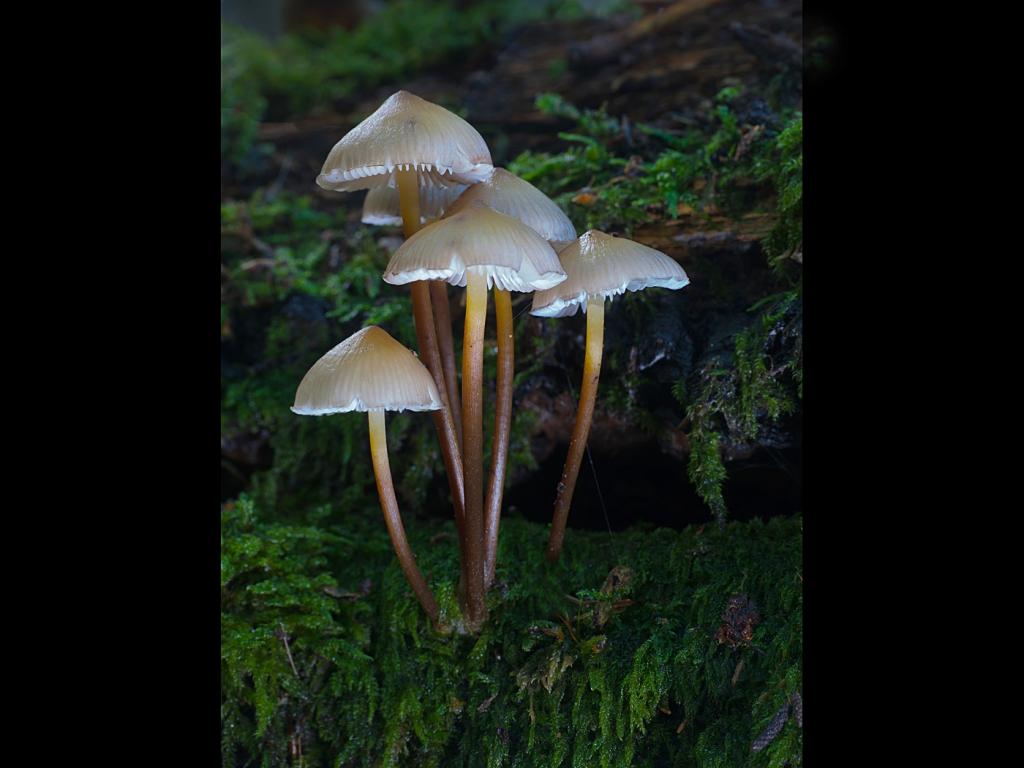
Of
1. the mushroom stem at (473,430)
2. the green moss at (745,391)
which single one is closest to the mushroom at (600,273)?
the mushroom stem at (473,430)

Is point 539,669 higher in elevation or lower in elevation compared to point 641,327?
lower

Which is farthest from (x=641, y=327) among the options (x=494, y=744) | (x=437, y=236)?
(x=494, y=744)

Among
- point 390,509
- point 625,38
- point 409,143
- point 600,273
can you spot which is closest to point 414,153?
point 409,143

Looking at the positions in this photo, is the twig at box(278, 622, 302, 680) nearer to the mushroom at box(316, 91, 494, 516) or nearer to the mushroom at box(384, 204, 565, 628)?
the mushroom at box(384, 204, 565, 628)

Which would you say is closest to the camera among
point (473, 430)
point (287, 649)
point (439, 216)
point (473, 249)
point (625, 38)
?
point (473, 249)

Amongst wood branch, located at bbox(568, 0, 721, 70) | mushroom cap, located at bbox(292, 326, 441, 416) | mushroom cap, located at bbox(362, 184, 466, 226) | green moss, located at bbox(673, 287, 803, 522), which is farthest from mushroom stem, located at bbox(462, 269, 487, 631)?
wood branch, located at bbox(568, 0, 721, 70)

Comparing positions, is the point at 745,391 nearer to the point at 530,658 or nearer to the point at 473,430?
the point at 473,430
